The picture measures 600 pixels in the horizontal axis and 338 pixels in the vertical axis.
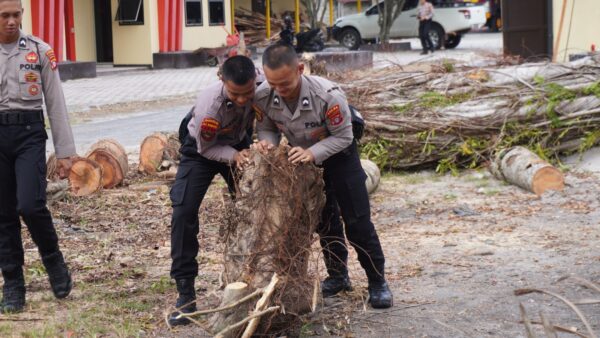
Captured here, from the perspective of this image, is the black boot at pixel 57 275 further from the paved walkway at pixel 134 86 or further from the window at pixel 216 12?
the window at pixel 216 12

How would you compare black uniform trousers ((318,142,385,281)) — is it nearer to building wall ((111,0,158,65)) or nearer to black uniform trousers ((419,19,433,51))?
building wall ((111,0,158,65))

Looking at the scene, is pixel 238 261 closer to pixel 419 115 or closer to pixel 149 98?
pixel 419 115

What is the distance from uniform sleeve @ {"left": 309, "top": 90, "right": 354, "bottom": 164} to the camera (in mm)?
4508

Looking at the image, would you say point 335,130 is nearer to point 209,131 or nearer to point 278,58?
point 278,58

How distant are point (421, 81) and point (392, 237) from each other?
12.8 ft

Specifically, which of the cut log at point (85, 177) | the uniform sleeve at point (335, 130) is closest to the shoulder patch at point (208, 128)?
the uniform sleeve at point (335, 130)

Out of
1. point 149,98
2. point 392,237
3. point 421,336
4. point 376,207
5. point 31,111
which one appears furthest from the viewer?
point 149,98

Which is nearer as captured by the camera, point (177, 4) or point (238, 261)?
point (238, 261)

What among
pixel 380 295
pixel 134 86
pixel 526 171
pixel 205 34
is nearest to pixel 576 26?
pixel 526 171

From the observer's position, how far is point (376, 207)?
8102 millimetres

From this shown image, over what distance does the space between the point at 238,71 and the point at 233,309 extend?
111 cm

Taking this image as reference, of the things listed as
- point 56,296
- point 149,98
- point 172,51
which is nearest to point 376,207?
point 56,296

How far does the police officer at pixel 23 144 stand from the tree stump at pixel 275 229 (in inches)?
43.0

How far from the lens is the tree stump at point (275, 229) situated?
4422 mm
